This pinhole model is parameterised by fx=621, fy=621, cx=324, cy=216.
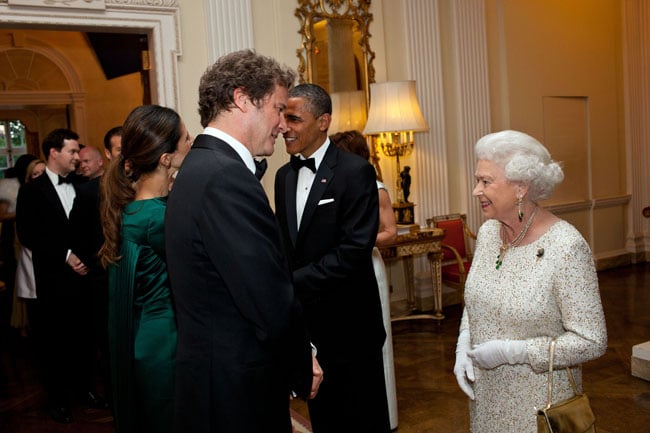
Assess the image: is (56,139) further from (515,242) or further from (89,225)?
(515,242)

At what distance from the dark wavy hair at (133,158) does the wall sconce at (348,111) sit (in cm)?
359

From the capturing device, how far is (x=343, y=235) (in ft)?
8.93

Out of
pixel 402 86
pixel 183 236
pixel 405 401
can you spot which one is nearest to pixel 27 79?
pixel 402 86

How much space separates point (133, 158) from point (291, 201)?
2.72 ft

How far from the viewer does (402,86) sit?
564cm

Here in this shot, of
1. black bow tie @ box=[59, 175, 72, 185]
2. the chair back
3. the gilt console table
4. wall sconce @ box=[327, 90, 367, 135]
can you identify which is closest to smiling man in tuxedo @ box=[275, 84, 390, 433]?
black bow tie @ box=[59, 175, 72, 185]

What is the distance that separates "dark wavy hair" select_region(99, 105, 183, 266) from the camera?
2350 millimetres

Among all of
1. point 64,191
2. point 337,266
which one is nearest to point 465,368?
point 337,266

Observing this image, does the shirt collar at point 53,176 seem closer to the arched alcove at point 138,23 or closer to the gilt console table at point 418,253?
the arched alcove at point 138,23

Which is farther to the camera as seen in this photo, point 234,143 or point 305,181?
point 305,181

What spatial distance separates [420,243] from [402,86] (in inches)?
57.1

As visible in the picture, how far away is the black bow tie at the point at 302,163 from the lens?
9.40ft

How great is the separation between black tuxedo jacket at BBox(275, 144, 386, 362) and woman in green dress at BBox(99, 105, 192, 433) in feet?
2.06

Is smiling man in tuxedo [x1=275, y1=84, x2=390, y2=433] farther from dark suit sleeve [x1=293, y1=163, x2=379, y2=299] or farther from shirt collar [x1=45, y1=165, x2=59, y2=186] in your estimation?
shirt collar [x1=45, y1=165, x2=59, y2=186]
